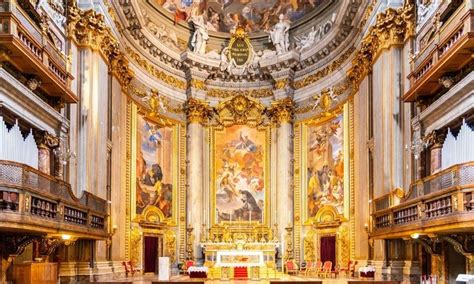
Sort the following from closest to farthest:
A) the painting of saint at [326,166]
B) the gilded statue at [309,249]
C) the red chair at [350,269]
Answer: the red chair at [350,269]
the painting of saint at [326,166]
the gilded statue at [309,249]

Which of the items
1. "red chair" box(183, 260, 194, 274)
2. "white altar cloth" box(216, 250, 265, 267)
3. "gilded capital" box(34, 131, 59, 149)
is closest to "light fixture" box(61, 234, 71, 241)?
"gilded capital" box(34, 131, 59, 149)

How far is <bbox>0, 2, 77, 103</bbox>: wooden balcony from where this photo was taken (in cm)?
1405

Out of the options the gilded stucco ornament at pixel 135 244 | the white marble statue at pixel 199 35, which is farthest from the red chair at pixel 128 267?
the white marble statue at pixel 199 35

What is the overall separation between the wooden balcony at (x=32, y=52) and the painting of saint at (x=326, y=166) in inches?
478

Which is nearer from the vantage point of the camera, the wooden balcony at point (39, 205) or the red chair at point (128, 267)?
the wooden balcony at point (39, 205)

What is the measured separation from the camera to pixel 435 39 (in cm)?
1644

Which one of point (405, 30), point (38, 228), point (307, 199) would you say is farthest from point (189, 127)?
point (38, 228)

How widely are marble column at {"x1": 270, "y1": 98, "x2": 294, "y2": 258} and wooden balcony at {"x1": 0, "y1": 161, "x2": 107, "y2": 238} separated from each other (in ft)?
41.3

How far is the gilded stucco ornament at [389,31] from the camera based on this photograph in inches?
766

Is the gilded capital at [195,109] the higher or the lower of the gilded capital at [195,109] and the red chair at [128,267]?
the higher

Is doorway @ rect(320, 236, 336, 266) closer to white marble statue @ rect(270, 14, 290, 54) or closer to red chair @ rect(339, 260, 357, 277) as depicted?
red chair @ rect(339, 260, 357, 277)

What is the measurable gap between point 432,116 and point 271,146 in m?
14.2

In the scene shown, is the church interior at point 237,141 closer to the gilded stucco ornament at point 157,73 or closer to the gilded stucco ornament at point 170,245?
the gilded stucco ornament at point 157,73

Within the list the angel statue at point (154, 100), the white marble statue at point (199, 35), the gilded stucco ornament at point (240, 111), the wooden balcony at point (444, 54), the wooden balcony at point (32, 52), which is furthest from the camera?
the gilded stucco ornament at point (240, 111)
